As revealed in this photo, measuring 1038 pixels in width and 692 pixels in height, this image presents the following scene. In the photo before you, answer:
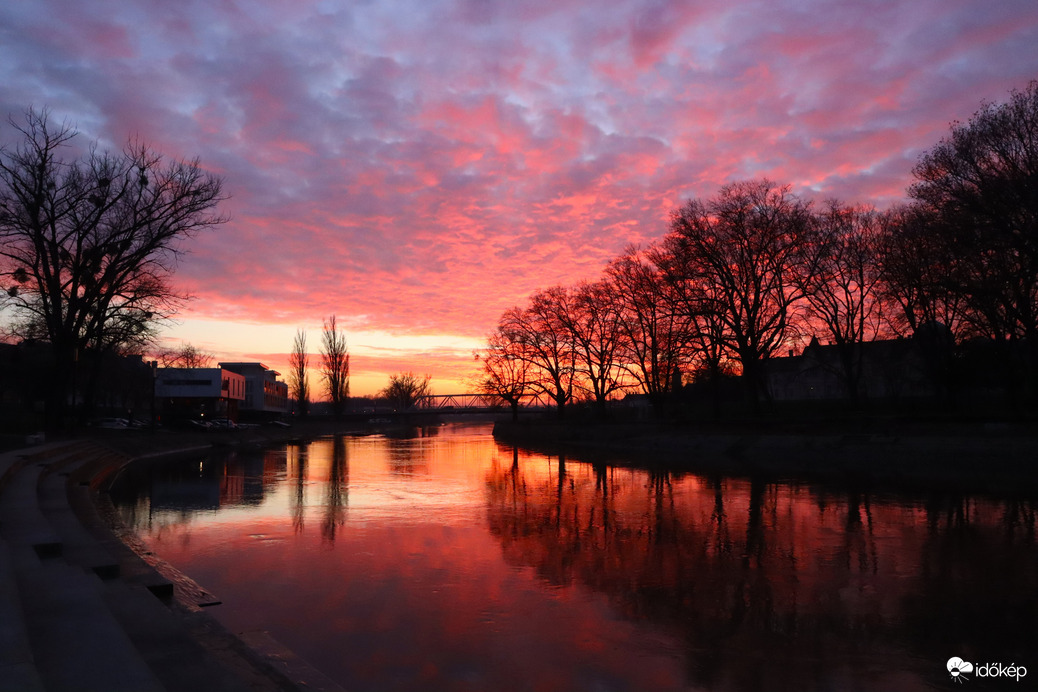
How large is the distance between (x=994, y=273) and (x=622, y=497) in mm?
21018

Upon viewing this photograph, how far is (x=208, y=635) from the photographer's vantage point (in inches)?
271

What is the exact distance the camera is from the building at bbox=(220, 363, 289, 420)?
117688mm

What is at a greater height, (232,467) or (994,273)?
(994,273)

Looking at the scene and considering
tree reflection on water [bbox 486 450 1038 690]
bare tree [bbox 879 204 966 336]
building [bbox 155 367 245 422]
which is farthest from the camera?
building [bbox 155 367 245 422]

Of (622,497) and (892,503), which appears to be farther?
(622,497)

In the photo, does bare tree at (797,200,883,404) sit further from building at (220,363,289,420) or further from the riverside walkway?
building at (220,363,289,420)

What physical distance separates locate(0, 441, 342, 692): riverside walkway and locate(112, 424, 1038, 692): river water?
57 centimetres

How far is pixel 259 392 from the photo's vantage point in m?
122

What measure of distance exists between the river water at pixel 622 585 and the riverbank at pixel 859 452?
7.04 metres

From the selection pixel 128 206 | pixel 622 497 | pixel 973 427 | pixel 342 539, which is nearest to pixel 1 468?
pixel 342 539

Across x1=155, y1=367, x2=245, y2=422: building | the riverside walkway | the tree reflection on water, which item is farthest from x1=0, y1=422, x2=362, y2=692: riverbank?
x1=155, y1=367, x2=245, y2=422: building

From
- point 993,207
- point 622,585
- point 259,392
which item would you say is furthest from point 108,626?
point 259,392

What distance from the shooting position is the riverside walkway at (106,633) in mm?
4758

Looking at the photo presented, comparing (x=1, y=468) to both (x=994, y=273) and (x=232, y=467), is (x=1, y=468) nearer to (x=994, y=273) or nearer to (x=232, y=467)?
(x=232, y=467)
